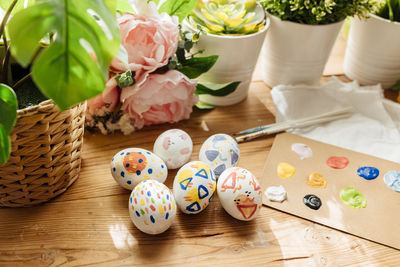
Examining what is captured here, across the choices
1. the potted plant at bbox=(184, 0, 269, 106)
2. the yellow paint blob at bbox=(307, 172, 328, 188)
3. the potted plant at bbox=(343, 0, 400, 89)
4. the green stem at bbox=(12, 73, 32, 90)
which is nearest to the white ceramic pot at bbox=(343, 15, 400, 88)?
the potted plant at bbox=(343, 0, 400, 89)

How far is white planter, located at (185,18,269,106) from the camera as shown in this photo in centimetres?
78

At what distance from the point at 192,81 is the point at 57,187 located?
0.31m

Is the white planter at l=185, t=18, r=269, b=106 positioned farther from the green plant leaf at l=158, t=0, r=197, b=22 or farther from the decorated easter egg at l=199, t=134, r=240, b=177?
the decorated easter egg at l=199, t=134, r=240, b=177

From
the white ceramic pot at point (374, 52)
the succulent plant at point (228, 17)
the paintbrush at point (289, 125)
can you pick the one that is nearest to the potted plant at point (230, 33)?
the succulent plant at point (228, 17)

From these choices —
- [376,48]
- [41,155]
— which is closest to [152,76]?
[41,155]

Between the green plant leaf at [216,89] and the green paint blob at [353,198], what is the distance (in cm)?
29

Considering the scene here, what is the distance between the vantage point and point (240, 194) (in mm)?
602

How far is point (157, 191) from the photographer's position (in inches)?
22.7

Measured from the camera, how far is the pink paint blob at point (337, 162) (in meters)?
0.75

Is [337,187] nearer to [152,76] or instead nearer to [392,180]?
[392,180]

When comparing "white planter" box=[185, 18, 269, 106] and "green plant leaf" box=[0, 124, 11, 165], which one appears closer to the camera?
"green plant leaf" box=[0, 124, 11, 165]

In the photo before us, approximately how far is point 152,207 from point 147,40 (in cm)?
30

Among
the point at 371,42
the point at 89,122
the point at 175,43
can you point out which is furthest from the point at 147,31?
the point at 371,42

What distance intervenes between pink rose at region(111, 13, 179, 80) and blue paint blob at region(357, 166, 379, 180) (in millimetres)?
409
